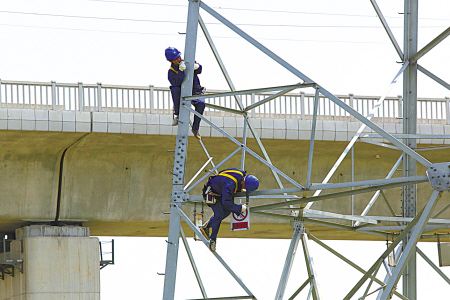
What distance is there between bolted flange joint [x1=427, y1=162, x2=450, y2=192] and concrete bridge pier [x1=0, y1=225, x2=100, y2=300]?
17107 millimetres

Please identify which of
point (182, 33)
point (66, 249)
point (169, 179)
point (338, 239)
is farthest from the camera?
point (338, 239)

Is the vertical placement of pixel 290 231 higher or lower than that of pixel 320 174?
lower

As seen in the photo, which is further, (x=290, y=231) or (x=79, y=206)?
(x=290, y=231)

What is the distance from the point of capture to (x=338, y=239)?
3975 centimetres

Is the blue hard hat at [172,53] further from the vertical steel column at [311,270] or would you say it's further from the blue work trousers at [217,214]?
the vertical steel column at [311,270]

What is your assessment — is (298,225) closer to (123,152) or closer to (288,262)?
(288,262)

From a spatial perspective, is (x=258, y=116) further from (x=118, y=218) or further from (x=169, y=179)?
(x=118, y=218)

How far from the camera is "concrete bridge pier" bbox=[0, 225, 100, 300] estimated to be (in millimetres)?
29047

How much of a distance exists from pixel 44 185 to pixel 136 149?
3.72m

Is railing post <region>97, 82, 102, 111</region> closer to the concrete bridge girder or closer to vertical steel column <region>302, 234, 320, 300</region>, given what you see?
the concrete bridge girder

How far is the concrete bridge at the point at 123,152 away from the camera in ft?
93.0

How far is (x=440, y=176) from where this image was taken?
51.9 ft

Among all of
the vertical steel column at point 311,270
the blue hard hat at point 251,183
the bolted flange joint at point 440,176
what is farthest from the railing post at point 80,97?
the bolted flange joint at point 440,176

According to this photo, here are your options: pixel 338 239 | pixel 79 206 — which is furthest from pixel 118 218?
pixel 338 239
